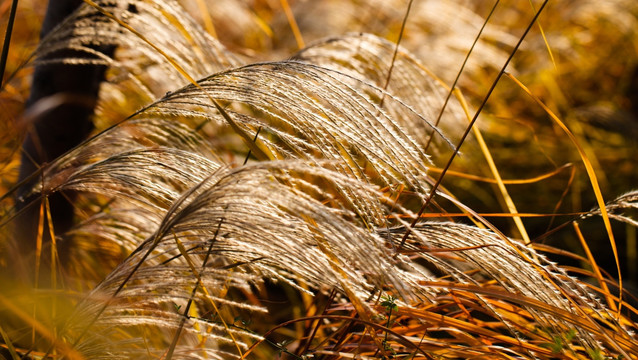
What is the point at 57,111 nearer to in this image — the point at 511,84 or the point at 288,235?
the point at 288,235

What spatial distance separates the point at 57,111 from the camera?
1.78 meters

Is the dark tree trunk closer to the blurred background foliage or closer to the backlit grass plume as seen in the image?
the backlit grass plume

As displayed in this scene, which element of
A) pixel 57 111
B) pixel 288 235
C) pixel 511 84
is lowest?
pixel 57 111

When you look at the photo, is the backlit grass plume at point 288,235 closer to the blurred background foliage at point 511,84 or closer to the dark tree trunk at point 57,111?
the dark tree trunk at point 57,111

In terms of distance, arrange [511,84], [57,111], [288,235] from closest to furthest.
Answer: [288,235] < [57,111] < [511,84]

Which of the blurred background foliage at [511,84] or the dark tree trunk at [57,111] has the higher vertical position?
the blurred background foliage at [511,84]

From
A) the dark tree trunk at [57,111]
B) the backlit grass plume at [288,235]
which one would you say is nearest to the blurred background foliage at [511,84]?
the dark tree trunk at [57,111]

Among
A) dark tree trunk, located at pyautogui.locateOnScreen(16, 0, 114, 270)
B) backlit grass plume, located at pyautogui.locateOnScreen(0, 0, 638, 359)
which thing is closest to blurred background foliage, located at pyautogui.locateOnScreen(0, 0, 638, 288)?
dark tree trunk, located at pyautogui.locateOnScreen(16, 0, 114, 270)

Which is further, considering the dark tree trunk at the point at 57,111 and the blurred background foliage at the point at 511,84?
the blurred background foliage at the point at 511,84

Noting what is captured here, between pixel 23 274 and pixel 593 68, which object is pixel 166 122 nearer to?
pixel 23 274

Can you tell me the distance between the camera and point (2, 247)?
159cm

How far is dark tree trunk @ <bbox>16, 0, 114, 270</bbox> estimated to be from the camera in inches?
68.1

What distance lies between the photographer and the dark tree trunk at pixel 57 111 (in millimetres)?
1730

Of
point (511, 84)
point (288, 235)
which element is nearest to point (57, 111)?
point (288, 235)
